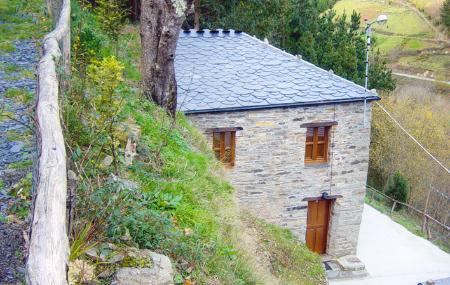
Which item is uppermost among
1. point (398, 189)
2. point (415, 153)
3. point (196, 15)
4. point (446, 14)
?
point (446, 14)

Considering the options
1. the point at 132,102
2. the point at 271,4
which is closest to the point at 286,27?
the point at 271,4

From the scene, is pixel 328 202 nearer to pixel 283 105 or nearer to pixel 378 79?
pixel 283 105

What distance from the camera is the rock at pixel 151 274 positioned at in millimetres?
3703

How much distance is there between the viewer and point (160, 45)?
9.31 meters

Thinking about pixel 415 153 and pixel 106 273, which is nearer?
pixel 106 273

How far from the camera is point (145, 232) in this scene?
4328mm

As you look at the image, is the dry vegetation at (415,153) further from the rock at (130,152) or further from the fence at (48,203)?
the fence at (48,203)

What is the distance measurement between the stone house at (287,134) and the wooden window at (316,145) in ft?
0.08

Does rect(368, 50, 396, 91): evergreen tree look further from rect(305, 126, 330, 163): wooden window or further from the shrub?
the shrub

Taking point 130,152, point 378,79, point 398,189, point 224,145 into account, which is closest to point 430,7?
point 378,79

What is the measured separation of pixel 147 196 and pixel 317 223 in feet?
28.8

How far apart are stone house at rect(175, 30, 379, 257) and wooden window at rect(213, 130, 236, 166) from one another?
0.02 metres

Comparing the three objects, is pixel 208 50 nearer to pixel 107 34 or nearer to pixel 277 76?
pixel 277 76

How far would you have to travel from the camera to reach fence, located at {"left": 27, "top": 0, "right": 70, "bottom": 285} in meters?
2.14
